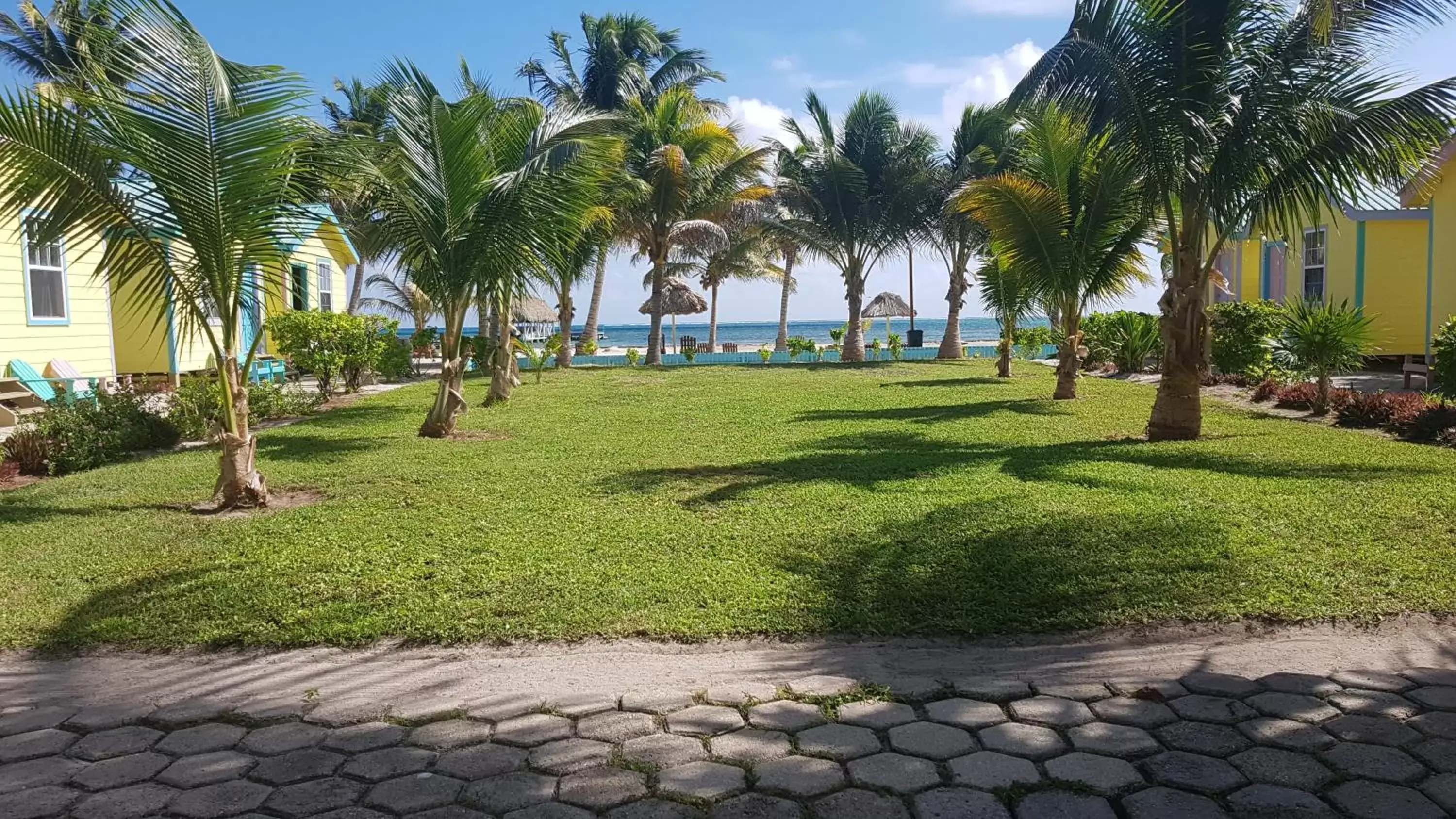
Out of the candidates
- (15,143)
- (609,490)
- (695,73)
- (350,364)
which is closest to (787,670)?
(609,490)

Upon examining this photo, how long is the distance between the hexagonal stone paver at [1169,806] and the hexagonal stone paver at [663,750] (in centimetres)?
135

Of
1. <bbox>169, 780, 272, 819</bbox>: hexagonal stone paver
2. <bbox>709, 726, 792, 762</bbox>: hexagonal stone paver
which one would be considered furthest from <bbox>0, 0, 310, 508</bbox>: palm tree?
<bbox>709, 726, 792, 762</bbox>: hexagonal stone paver

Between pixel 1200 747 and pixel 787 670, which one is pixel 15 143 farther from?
pixel 1200 747

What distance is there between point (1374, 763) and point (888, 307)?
37397mm

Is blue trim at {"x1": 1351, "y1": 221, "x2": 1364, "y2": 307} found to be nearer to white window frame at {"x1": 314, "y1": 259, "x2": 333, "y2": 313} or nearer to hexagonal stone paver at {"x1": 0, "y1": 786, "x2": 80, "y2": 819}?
hexagonal stone paver at {"x1": 0, "y1": 786, "x2": 80, "y2": 819}

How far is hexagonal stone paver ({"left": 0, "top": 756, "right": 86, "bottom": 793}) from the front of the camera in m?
3.16

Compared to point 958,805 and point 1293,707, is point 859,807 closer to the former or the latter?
point 958,805

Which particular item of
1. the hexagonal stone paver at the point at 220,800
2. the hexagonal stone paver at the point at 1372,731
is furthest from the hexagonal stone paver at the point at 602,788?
the hexagonal stone paver at the point at 1372,731

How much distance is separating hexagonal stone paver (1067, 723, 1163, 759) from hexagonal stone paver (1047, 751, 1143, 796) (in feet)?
0.16

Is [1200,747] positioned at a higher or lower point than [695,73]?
lower

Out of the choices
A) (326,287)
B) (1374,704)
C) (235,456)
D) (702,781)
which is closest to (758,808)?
(702,781)

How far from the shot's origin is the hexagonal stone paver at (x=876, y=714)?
3553mm

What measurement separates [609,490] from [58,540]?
3.69 metres

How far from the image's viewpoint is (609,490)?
25.4ft
